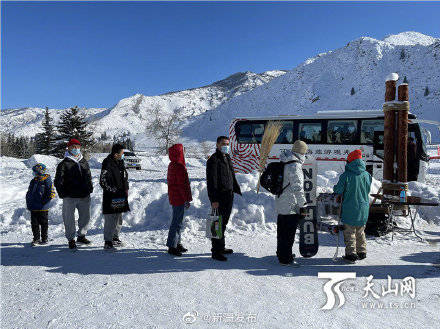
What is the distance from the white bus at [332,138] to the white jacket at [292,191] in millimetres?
6854

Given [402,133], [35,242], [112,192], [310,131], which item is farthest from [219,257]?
[310,131]

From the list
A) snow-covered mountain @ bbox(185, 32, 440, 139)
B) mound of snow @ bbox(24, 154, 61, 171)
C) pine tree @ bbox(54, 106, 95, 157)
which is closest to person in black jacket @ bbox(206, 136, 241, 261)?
mound of snow @ bbox(24, 154, 61, 171)

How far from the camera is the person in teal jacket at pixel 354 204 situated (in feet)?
14.4

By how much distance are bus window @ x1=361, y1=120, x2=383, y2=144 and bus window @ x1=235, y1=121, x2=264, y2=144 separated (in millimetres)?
4379

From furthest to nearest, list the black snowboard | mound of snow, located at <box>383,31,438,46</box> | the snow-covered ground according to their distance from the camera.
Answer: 1. mound of snow, located at <box>383,31,438,46</box>
2. the black snowboard
3. the snow-covered ground

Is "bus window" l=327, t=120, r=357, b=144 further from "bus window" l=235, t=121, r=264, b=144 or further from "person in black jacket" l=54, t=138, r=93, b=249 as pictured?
"person in black jacket" l=54, t=138, r=93, b=249

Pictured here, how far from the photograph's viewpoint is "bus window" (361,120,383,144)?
456 inches

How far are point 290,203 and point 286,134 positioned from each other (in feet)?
30.7

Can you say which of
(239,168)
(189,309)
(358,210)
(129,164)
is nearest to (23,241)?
(189,309)

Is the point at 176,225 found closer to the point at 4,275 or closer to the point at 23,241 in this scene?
the point at 4,275

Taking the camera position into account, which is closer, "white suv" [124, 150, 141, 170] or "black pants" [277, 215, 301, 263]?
"black pants" [277, 215, 301, 263]

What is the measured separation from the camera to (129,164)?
21797mm

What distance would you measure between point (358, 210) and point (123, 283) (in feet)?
11.7

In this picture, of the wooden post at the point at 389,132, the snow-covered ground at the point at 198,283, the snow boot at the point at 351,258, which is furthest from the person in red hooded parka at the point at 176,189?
the wooden post at the point at 389,132
